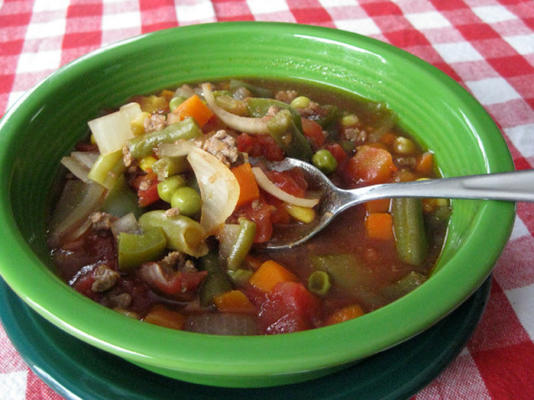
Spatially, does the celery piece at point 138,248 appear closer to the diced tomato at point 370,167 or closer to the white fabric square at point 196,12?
the diced tomato at point 370,167

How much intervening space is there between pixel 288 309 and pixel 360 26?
2565 millimetres

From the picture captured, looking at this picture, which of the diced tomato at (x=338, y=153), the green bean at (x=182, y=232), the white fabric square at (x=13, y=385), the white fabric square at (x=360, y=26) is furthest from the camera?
the white fabric square at (x=360, y=26)

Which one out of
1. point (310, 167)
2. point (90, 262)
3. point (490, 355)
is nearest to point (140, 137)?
point (90, 262)

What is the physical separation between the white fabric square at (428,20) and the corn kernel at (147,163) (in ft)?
7.76

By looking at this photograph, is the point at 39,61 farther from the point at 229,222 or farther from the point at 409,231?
the point at 409,231

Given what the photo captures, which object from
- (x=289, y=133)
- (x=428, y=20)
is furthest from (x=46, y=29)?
(x=428, y=20)

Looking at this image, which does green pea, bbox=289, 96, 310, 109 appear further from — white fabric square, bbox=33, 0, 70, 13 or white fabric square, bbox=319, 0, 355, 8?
white fabric square, bbox=33, 0, 70, 13

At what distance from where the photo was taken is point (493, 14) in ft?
13.0

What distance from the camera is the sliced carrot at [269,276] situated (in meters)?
2.01

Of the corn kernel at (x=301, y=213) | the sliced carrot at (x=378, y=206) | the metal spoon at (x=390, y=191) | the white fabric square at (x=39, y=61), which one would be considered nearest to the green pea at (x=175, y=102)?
the metal spoon at (x=390, y=191)

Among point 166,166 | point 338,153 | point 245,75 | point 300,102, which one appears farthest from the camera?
point 245,75

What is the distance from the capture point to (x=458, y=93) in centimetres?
228

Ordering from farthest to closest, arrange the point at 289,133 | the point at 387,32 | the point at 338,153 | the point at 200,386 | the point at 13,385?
the point at 387,32
the point at 338,153
the point at 289,133
the point at 13,385
the point at 200,386

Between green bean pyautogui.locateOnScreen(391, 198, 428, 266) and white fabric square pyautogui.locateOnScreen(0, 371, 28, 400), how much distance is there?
54.2 inches
